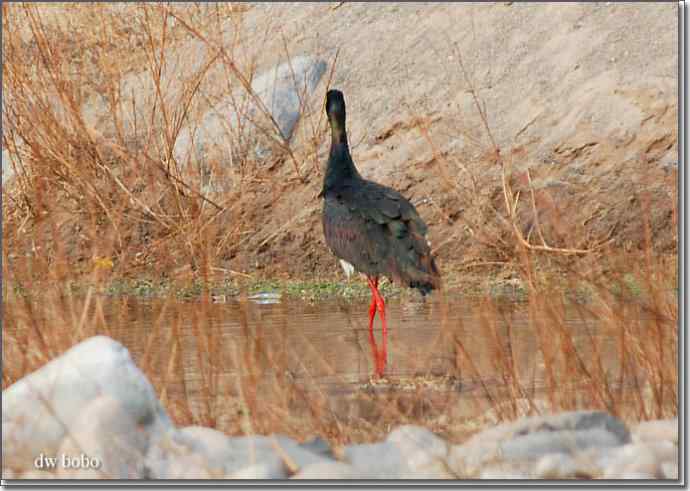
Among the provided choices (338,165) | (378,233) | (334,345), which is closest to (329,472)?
(334,345)

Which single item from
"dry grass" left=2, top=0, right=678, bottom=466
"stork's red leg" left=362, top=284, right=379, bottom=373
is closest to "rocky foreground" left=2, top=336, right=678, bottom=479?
"dry grass" left=2, top=0, right=678, bottom=466

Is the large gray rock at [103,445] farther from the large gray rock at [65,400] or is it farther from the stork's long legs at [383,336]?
the stork's long legs at [383,336]

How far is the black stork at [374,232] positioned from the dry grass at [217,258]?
1.38 feet

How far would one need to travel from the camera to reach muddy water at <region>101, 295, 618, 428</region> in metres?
5.66

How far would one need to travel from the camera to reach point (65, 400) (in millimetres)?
5008

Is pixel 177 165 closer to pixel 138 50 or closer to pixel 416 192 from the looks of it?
pixel 416 192

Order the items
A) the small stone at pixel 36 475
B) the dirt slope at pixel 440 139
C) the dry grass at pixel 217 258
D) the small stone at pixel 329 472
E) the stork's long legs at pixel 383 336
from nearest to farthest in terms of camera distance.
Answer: the small stone at pixel 329 472, the small stone at pixel 36 475, the dry grass at pixel 217 258, the stork's long legs at pixel 383 336, the dirt slope at pixel 440 139

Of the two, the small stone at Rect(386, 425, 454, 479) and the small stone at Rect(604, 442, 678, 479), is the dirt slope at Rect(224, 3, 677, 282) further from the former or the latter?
the small stone at Rect(604, 442, 678, 479)

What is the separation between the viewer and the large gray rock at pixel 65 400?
498 centimetres

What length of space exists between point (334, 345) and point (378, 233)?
0.89m

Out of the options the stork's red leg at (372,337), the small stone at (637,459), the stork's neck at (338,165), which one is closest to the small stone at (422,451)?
the small stone at (637,459)

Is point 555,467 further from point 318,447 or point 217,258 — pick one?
point 217,258

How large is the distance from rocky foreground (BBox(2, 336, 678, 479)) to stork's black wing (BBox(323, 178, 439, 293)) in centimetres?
336

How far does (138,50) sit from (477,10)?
3.83 meters
